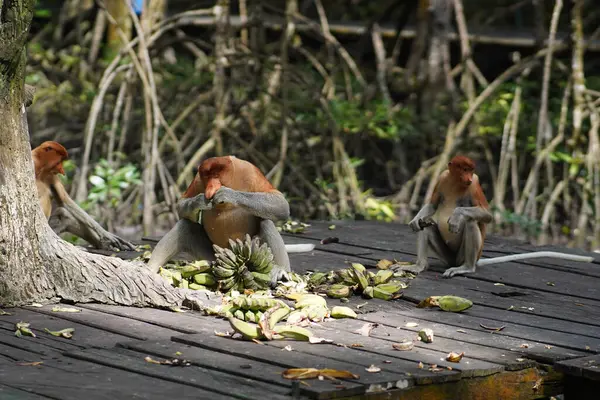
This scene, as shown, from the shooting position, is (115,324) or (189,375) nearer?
(189,375)

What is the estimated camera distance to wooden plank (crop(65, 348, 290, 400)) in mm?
3867

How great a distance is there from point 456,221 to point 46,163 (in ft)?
8.34

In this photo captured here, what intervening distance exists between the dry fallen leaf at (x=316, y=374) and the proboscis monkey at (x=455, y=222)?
267cm

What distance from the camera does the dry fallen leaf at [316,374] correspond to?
405cm

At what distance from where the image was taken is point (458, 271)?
677cm

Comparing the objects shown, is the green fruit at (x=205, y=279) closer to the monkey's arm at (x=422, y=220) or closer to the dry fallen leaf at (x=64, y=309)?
the dry fallen leaf at (x=64, y=309)

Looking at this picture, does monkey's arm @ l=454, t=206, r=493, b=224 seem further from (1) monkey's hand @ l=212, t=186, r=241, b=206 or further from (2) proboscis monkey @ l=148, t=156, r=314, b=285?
(1) monkey's hand @ l=212, t=186, r=241, b=206

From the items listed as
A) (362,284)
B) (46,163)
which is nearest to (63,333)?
(362,284)

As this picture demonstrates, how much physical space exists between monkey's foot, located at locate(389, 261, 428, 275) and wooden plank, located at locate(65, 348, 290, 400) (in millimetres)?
2619

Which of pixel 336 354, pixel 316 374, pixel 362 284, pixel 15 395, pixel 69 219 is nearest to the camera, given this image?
pixel 15 395

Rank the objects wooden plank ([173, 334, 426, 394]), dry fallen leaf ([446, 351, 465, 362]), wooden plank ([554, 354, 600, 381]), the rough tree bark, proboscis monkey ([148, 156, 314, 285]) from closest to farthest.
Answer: wooden plank ([173, 334, 426, 394]) < wooden plank ([554, 354, 600, 381]) < dry fallen leaf ([446, 351, 465, 362]) < the rough tree bark < proboscis monkey ([148, 156, 314, 285])

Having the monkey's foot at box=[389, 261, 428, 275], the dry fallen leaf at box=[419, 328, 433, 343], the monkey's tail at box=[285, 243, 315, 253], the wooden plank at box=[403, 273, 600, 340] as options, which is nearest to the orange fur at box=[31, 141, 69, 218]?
the monkey's tail at box=[285, 243, 315, 253]

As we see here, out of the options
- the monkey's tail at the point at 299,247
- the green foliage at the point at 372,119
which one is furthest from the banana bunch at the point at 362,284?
the green foliage at the point at 372,119

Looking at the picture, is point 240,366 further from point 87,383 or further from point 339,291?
point 339,291
